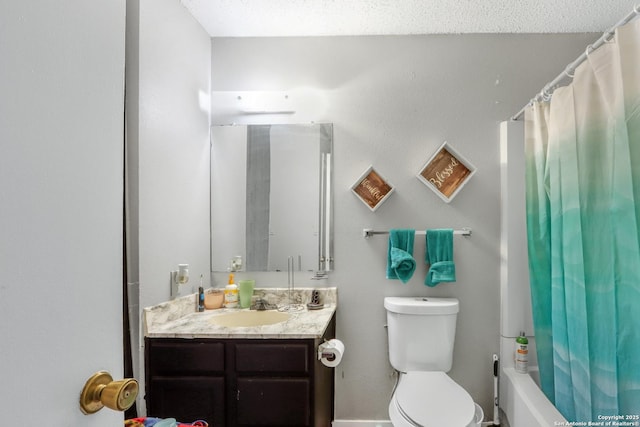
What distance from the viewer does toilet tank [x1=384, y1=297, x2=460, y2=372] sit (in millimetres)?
2215

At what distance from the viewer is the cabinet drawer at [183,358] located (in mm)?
1713

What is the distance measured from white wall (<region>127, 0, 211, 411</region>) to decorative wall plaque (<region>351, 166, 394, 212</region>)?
97 centimetres

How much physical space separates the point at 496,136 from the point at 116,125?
2281mm

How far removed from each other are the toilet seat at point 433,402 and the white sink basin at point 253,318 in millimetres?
737

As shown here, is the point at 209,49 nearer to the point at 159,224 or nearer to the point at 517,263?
the point at 159,224

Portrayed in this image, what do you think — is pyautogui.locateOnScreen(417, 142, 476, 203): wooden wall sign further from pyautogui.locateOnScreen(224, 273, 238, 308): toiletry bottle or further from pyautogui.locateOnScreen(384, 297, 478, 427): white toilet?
pyautogui.locateOnScreen(224, 273, 238, 308): toiletry bottle

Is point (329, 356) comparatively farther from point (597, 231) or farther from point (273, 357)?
point (597, 231)

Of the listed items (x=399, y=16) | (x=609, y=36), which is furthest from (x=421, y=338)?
(x=399, y=16)

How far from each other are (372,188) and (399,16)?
100 centimetres

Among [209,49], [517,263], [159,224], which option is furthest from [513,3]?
[159,224]

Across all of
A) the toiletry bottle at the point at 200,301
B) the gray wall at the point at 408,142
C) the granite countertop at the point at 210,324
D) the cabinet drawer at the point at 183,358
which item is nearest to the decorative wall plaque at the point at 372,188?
the gray wall at the point at 408,142

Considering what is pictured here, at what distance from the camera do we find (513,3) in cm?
207

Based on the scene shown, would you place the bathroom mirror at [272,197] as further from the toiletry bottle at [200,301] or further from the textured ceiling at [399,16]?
the textured ceiling at [399,16]

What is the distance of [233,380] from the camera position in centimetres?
170
